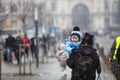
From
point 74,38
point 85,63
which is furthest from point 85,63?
point 74,38

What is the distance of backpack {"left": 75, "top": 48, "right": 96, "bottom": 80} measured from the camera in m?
12.6

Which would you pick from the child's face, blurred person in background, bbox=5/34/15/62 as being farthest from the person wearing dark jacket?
blurred person in background, bbox=5/34/15/62

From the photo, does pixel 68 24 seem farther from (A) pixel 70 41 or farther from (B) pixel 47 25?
(A) pixel 70 41

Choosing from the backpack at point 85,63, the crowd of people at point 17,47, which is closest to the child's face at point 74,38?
the backpack at point 85,63

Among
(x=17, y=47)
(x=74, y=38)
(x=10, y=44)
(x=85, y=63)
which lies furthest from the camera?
(x=10, y=44)

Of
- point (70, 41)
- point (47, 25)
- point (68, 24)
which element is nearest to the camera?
point (70, 41)

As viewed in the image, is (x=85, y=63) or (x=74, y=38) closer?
(x=85, y=63)

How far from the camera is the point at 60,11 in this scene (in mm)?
186125

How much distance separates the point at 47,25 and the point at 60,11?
95.8 m

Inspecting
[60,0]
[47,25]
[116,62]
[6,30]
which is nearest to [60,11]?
[60,0]

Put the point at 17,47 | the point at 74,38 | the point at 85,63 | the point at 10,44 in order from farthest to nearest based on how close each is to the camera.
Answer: the point at 10,44
the point at 17,47
the point at 74,38
the point at 85,63

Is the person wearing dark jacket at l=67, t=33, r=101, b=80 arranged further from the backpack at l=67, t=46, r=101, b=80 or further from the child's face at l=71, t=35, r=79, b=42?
the child's face at l=71, t=35, r=79, b=42

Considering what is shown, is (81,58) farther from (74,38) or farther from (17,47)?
(17,47)

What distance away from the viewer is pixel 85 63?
12.6m
